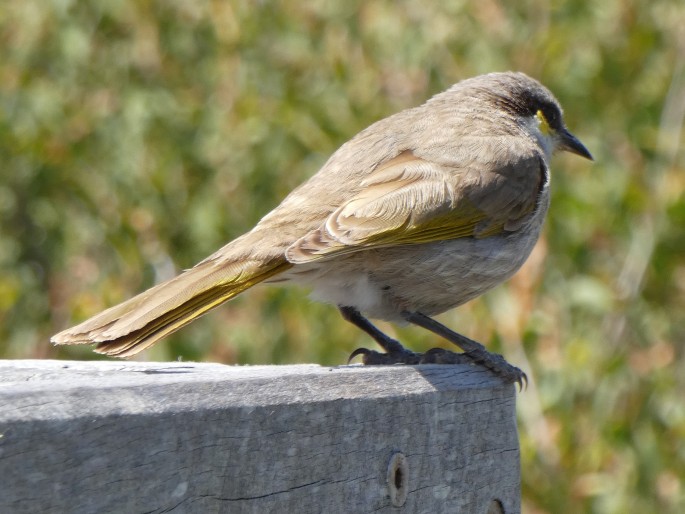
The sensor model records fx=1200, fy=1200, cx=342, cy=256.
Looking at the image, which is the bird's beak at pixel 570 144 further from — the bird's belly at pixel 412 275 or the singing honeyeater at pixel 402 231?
the bird's belly at pixel 412 275

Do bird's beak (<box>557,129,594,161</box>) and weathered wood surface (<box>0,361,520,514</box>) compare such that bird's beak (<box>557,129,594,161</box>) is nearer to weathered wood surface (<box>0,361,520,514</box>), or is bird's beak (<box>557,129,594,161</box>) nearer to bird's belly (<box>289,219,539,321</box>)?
bird's belly (<box>289,219,539,321</box>)

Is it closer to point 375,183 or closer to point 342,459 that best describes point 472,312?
point 375,183

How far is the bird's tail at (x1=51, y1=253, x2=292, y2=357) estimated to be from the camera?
2885mm

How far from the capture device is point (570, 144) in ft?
16.6

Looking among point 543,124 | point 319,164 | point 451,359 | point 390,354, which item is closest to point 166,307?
point 451,359

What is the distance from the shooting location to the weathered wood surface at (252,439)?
179cm

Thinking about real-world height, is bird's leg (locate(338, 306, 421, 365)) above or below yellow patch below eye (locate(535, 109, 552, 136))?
below

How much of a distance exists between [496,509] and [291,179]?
280 centimetres

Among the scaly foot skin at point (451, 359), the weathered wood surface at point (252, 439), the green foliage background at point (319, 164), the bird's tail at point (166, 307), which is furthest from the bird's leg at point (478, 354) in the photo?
the green foliage background at point (319, 164)

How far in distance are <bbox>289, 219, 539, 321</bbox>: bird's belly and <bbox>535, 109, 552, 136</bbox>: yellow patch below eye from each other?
1.07m

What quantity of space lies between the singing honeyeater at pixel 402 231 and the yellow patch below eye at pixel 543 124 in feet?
1.63

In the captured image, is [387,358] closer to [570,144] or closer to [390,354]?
[390,354]

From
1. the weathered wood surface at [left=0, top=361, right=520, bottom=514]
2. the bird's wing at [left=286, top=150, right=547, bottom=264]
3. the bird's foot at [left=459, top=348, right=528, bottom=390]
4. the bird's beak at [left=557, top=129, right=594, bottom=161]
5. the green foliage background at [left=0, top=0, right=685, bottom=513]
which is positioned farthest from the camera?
the bird's beak at [left=557, top=129, right=594, bottom=161]

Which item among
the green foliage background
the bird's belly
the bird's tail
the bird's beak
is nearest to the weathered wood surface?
the bird's tail
